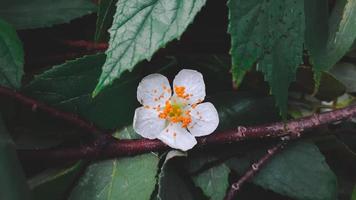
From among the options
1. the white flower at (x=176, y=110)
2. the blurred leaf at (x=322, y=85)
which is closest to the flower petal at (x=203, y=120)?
the white flower at (x=176, y=110)

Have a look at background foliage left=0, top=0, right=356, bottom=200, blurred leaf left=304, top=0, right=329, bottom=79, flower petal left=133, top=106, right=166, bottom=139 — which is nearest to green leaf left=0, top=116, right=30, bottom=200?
background foliage left=0, top=0, right=356, bottom=200

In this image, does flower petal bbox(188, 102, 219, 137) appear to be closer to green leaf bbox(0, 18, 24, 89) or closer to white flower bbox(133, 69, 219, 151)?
white flower bbox(133, 69, 219, 151)

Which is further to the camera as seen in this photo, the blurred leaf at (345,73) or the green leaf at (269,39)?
the blurred leaf at (345,73)

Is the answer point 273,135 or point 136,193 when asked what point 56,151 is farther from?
point 273,135

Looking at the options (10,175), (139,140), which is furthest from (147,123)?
(10,175)

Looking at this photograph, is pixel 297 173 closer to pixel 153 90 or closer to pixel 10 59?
pixel 153 90

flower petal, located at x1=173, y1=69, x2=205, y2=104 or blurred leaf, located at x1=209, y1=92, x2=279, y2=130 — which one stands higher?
flower petal, located at x1=173, y1=69, x2=205, y2=104

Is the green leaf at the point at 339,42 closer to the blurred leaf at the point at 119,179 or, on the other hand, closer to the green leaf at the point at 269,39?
the green leaf at the point at 269,39

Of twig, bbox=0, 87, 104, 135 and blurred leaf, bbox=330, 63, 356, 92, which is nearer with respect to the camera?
twig, bbox=0, 87, 104, 135

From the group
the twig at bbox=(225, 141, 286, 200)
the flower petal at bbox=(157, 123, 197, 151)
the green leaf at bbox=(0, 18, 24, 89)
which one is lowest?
the twig at bbox=(225, 141, 286, 200)
